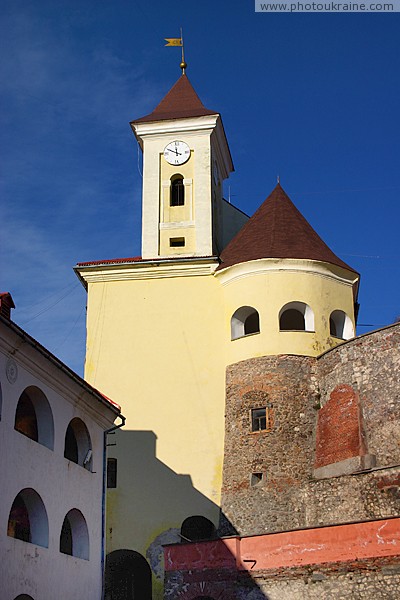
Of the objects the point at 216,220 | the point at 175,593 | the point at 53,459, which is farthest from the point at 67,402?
the point at 216,220

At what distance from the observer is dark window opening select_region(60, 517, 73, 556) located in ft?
65.3

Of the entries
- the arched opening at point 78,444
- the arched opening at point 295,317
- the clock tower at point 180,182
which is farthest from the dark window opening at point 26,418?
the clock tower at point 180,182

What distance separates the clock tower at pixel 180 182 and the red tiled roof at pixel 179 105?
4 cm

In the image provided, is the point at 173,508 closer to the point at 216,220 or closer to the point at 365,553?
the point at 365,553

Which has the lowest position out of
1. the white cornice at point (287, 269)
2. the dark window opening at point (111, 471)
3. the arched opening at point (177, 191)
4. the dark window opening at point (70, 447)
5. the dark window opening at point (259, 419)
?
the dark window opening at point (70, 447)

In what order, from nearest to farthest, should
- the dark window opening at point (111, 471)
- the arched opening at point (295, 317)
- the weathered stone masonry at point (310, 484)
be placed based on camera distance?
the weathered stone masonry at point (310, 484) < the dark window opening at point (111, 471) < the arched opening at point (295, 317)

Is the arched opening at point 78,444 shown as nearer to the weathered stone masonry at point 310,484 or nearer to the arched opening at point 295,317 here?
the weathered stone masonry at point 310,484

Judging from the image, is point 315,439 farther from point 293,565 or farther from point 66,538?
point 66,538

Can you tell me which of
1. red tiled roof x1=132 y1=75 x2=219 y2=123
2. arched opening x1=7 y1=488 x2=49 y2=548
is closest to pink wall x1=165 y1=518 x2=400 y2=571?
arched opening x1=7 y1=488 x2=49 y2=548

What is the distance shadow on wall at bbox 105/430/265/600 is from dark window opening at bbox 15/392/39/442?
9441 mm

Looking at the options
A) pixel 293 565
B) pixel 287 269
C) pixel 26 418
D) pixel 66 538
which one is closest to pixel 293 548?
pixel 293 565

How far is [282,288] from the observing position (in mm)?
28172

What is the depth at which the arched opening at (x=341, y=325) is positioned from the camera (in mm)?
28922

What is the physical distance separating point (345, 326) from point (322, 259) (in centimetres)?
245
